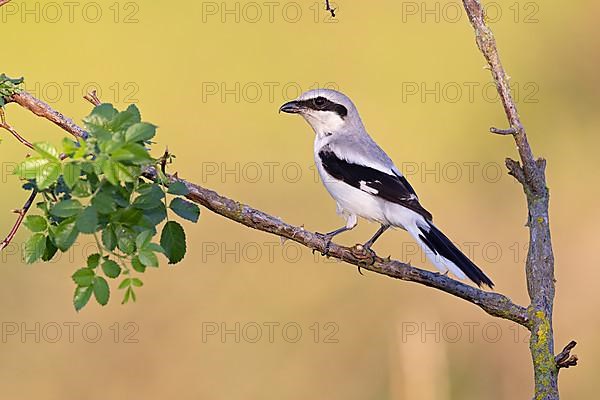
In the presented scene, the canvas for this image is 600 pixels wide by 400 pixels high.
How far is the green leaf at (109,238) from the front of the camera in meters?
2.22

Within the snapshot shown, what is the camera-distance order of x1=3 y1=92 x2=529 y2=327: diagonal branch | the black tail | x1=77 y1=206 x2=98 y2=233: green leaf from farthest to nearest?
1. the black tail
2. x1=3 y1=92 x2=529 y2=327: diagonal branch
3. x1=77 y1=206 x2=98 y2=233: green leaf

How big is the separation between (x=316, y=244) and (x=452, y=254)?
112 centimetres

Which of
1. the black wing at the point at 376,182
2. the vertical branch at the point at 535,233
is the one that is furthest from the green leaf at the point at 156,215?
the black wing at the point at 376,182

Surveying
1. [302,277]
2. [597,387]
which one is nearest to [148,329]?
[302,277]

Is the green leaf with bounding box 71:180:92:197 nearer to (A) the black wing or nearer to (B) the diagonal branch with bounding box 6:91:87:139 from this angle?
(B) the diagonal branch with bounding box 6:91:87:139

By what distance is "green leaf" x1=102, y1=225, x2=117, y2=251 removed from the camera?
222 centimetres

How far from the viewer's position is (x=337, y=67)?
34.1 feet

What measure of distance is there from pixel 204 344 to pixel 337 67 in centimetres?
456

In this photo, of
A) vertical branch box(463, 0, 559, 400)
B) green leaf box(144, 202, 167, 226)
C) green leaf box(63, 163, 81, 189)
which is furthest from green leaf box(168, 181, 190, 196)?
vertical branch box(463, 0, 559, 400)

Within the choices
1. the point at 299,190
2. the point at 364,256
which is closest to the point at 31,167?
the point at 364,256

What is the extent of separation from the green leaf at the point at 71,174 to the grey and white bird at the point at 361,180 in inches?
73.7

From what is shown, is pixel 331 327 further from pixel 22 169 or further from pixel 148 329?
pixel 22 169

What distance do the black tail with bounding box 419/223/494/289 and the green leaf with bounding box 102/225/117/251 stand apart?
5.36ft

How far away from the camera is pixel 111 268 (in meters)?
2.27
